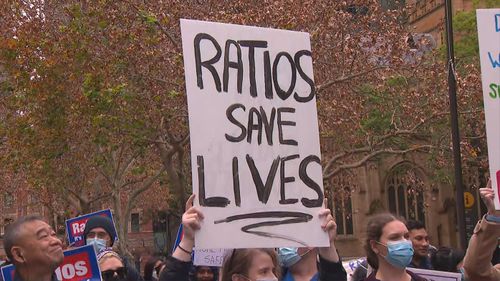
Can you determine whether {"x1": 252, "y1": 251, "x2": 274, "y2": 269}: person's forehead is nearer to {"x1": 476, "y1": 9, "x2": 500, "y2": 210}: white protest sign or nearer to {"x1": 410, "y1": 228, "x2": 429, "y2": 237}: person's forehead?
{"x1": 476, "y1": 9, "x2": 500, "y2": 210}: white protest sign

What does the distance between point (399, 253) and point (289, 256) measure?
0.63m

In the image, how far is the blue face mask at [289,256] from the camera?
5.23 meters

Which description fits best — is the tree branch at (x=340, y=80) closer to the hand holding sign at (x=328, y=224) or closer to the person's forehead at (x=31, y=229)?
the hand holding sign at (x=328, y=224)

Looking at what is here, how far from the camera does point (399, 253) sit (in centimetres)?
511

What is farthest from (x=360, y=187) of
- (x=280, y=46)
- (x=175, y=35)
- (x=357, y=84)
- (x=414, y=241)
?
(x=280, y=46)

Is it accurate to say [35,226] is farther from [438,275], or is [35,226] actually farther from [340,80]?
[340,80]

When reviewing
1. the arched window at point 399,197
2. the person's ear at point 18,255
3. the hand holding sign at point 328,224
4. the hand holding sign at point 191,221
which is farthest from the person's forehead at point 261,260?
the arched window at point 399,197

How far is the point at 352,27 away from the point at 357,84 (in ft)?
4.45

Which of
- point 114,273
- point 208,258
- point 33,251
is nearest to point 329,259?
point 33,251

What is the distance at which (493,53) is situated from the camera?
5.23 meters

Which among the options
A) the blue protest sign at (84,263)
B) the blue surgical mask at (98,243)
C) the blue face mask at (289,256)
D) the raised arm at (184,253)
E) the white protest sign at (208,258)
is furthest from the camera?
the blue surgical mask at (98,243)

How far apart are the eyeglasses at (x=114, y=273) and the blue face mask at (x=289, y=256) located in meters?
1.50

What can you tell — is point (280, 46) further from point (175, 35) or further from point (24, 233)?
point (175, 35)

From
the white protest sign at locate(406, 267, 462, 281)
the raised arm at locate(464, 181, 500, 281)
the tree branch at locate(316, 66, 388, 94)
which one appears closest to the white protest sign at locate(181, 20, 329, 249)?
the raised arm at locate(464, 181, 500, 281)
